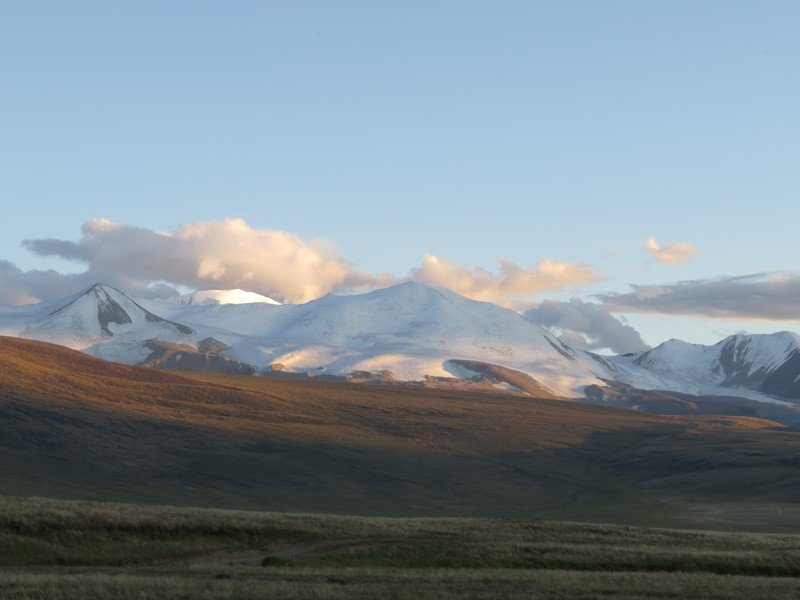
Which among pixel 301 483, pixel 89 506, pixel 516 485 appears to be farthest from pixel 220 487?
→ pixel 89 506

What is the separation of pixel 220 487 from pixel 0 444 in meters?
36.3

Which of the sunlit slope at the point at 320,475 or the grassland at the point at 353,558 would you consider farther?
the sunlit slope at the point at 320,475

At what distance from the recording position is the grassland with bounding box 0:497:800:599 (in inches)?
1486

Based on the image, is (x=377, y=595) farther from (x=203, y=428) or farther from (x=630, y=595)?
(x=203, y=428)

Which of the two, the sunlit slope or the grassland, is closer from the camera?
the grassland

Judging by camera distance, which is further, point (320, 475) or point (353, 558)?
point (320, 475)

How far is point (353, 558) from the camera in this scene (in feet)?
161

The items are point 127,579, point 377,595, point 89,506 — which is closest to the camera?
point 377,595

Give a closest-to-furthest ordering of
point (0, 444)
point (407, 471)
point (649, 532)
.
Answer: point (649, 532) → point (0, 444) → point (407, 471)

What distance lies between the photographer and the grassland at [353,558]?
37.8 metres

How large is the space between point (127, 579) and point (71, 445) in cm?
13900

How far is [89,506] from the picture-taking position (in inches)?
2238

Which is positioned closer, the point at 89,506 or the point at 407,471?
the point at 89,506

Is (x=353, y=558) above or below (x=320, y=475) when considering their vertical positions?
above
